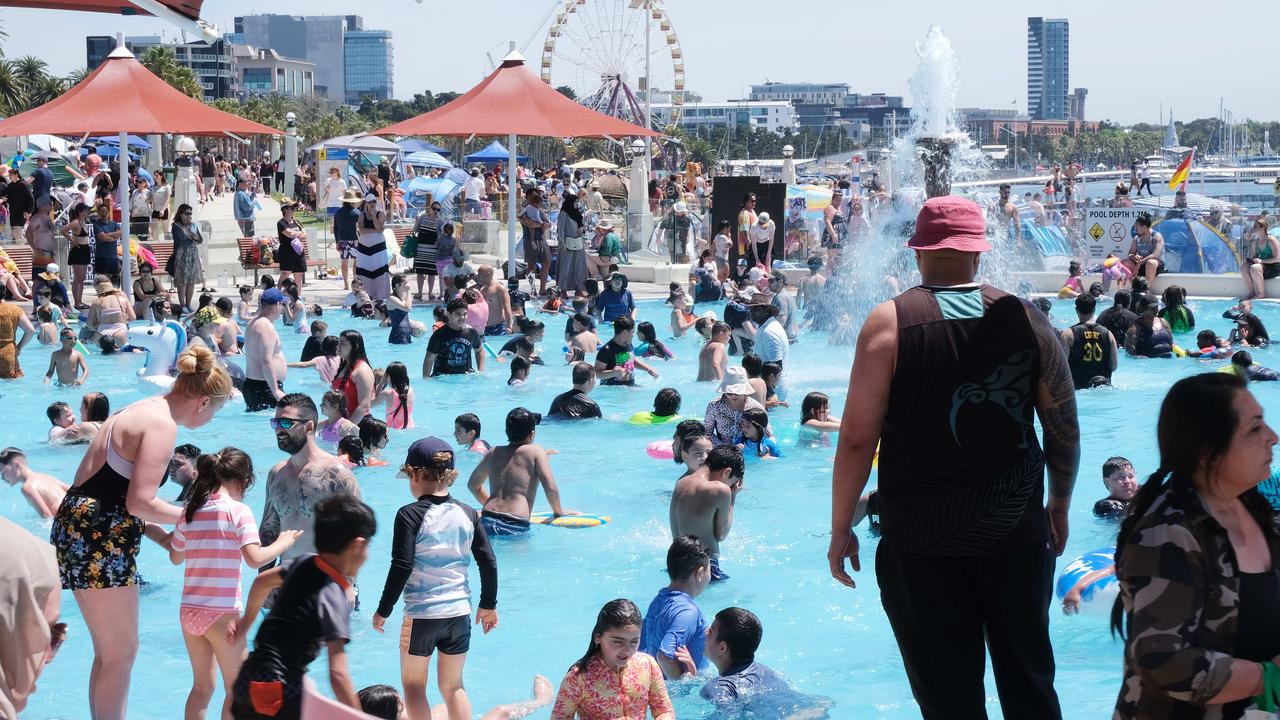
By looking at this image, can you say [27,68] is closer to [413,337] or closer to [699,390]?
[413,337]

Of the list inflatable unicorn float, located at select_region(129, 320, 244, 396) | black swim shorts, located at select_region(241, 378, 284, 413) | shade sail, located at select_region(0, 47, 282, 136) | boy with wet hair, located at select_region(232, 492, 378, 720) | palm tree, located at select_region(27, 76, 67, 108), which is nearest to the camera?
boy with wet hair, located at select_region(232, 492, 378, 720)

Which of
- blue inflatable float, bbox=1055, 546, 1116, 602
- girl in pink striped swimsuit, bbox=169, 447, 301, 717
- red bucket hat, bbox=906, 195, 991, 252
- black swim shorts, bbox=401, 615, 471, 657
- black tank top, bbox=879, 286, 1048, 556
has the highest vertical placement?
red bucket hat, bbox=906, 195, 991, 252

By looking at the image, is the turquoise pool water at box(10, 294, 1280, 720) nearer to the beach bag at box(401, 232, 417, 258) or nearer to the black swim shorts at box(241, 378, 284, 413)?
the black swim shorts at box(241, 378, 284, 413)

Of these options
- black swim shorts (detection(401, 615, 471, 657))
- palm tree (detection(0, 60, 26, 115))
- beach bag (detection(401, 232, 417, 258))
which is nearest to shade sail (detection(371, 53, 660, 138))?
beach bag (detection(401, 232, 417, 258))

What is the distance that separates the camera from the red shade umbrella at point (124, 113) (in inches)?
638

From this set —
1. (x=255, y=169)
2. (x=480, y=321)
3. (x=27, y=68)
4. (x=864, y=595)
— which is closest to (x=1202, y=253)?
(x=480, y=321)

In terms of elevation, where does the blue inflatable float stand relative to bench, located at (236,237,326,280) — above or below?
below

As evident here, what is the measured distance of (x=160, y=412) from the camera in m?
4.68

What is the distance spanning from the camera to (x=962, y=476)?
336 cm

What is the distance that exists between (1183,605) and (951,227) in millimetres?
1179

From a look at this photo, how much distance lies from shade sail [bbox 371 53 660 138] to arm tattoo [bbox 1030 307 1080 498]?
1501 cm

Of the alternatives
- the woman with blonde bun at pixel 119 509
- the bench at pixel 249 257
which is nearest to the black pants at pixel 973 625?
the woman with blonde bun at pixel 119 509

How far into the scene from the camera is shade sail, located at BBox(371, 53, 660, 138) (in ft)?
60.4

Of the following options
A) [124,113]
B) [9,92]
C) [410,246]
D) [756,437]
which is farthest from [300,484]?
[9,92]
